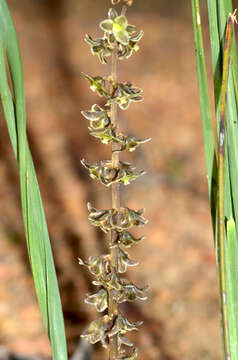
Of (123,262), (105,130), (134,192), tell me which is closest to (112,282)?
(123,262)

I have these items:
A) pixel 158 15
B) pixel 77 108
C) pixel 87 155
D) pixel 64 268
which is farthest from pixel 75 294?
pixel 158 15

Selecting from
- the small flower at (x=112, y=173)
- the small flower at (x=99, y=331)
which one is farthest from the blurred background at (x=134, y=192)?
the small flower at (x=112, y=173)

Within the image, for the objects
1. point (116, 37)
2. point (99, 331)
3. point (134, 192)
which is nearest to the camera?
point (116, 37)

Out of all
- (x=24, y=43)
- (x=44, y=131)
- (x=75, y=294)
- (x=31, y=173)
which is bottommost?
(x=75, y=294)

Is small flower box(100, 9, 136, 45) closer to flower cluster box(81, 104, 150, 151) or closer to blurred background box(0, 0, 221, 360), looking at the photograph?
flower cluster box(81, 104, 150, 151)

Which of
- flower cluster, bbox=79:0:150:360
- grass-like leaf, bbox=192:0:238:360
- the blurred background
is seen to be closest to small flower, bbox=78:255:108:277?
flower cluster, bbox=79:0:150:360

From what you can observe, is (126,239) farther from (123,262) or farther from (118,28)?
(118,28)

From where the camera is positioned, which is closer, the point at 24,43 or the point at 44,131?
the point at 44,131

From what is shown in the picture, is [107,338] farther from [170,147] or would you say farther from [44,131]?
[44,131]

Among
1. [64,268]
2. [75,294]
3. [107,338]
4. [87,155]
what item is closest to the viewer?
[107,338]
